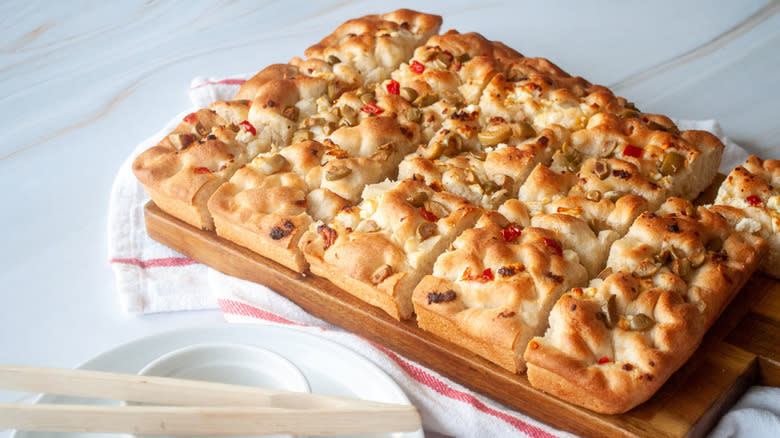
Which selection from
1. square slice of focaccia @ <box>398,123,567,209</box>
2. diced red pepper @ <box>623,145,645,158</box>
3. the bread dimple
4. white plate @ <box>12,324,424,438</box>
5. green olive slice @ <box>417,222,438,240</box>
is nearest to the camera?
white plate @ <box>12,324,424,438</box>

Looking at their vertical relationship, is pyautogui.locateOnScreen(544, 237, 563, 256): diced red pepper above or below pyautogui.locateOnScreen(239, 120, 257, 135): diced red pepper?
below

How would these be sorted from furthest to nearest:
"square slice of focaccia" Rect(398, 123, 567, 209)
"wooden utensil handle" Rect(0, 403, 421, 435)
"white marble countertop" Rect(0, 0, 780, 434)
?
"white marble countertop" Rect(0, 0, 780, 434)
"square slice of focaccia" Rect(398, 123, 567, 209)
"wooden utensil handle" Rect(0, 403, 421, 435)

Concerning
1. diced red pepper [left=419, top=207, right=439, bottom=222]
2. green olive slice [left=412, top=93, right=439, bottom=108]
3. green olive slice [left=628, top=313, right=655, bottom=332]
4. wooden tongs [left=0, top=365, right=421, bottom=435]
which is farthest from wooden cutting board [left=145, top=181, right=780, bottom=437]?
green olive slice [left=412, top=93, right=439, bottom=108]

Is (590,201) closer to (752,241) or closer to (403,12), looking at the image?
(752,241)

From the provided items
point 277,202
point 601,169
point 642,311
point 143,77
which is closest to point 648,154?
point 601,169

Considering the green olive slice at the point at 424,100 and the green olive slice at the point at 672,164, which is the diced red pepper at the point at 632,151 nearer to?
the green olive slice at the point at 672,164

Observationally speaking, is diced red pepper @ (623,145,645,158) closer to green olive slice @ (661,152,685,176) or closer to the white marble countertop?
green olive slice @ (661,152,685,176)

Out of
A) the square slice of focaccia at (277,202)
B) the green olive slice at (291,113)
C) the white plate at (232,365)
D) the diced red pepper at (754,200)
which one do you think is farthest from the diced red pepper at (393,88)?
the white plate at (232,365)
